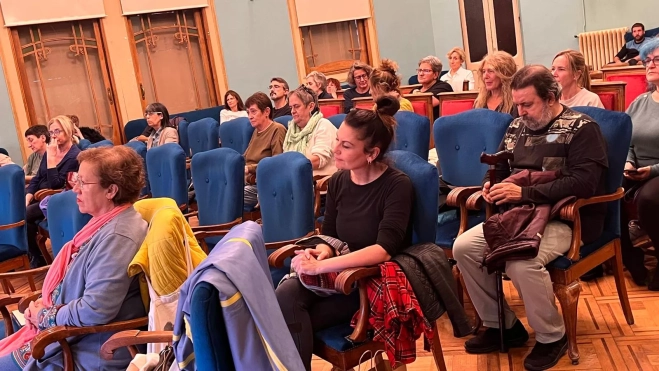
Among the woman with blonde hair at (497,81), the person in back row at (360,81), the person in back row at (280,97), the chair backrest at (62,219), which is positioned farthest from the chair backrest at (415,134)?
the person in back row at (360,81)

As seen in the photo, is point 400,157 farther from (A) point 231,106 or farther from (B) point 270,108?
(A) point 231,106

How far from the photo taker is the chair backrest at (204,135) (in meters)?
6.13

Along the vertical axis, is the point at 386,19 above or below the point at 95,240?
above

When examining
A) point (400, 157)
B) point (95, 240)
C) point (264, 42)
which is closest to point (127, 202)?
point (95, 240)

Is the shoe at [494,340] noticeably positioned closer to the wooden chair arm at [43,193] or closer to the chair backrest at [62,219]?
the chair backrest at [62,219]

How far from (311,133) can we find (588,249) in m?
2.04

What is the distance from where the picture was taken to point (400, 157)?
2.68m

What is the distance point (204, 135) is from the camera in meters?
6.34

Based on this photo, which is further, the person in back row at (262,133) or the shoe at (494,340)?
the person in back row at (262,133)

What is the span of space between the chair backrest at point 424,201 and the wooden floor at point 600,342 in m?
0.71

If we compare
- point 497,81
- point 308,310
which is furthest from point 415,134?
point 308,310

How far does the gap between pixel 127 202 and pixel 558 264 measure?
1632mm

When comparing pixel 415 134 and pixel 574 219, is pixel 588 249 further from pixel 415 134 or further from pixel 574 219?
pixel 415 134

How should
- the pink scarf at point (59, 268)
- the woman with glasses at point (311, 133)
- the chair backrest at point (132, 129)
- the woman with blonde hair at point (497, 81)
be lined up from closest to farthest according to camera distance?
1. the pink scarf at point (59, 268)
2. the woman with blonde hair at point (497, 81)
3. the woman with glasses at point (311, 133)
4. the chair backrest at point (132, 129)
